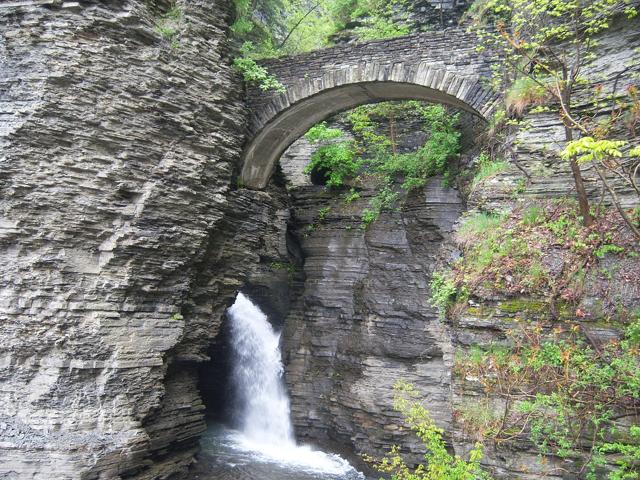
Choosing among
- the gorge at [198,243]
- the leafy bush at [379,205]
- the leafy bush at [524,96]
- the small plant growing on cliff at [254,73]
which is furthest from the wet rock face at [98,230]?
the leafy bush at [524,96]

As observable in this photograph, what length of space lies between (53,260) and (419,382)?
743cm

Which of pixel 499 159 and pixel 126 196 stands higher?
pixel 499 159

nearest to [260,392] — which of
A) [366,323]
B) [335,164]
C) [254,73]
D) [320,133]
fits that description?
[366,323]

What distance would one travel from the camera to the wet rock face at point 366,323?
10.8 m

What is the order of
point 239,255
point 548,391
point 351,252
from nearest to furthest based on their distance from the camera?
point 548,391
point 239,255
point 351,252

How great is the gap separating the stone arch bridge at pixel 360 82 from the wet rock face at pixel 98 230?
2.11 m

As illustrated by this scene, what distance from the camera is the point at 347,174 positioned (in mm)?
13461

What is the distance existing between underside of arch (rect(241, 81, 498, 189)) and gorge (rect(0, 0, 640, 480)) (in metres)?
0.06

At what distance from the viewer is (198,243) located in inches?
363

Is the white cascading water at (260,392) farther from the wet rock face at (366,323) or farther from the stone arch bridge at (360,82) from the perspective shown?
the stone arch bridge at (360,82)

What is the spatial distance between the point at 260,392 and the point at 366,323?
3.40 m

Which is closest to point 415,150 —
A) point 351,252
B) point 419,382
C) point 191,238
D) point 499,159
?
point 351,252

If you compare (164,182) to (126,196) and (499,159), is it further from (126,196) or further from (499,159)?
(499,159)

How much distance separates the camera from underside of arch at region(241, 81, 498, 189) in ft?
35.0
